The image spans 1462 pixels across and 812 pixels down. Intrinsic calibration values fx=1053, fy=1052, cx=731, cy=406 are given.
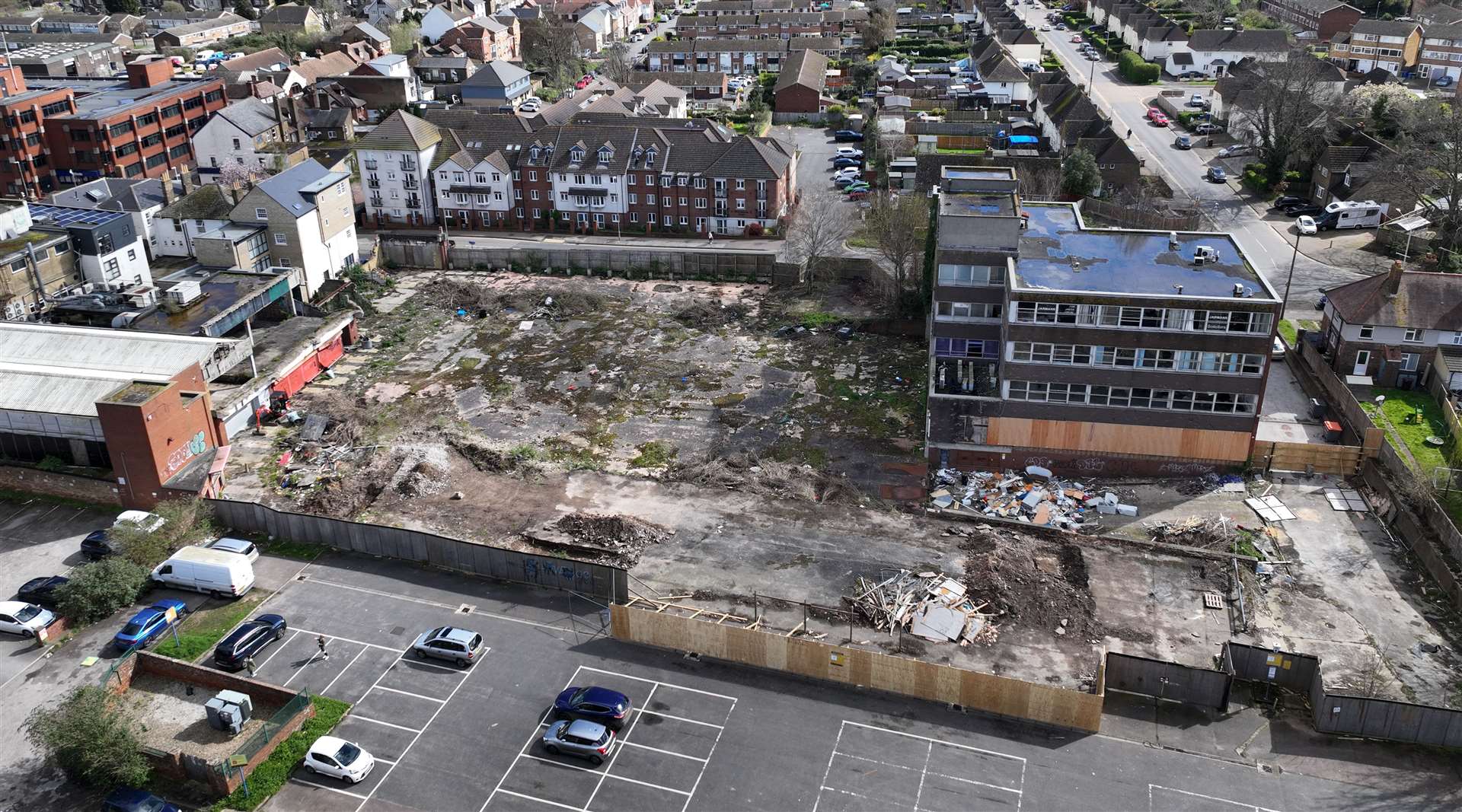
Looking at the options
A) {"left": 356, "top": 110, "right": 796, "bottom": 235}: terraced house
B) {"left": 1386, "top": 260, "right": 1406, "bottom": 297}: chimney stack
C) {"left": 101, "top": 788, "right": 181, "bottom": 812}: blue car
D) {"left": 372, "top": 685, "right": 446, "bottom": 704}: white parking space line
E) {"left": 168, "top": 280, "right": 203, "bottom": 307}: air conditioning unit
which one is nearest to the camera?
{"left": 101, "top": 788, "right": 181, "bottom": 812}: blue car

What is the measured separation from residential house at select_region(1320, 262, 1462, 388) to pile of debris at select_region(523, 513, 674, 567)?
1593 inches

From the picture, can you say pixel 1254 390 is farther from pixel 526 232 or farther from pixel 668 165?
pixel 526 232

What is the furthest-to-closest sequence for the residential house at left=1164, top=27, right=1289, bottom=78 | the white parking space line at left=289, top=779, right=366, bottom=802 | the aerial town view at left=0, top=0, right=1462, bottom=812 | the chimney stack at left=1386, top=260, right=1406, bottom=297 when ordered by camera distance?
1. the residential house at left=1164, top=27, right=1289, bottom=78
2. the chimney stack at left=1386, top=260, right=1406, bottom=297
3. the aerial town view at left=0, top=0, right=1462, bottom=812
4. the white parking space line at left=289, top=779, right=366, bottom=802

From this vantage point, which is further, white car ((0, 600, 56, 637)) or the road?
the road

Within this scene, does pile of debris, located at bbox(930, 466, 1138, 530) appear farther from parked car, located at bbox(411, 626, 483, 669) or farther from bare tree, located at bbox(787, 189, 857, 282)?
bare tree, located at bbox(787, 189, 857, 282)

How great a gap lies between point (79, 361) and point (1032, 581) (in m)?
47.8

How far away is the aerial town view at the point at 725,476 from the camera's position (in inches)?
1382

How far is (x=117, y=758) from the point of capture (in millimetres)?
33344

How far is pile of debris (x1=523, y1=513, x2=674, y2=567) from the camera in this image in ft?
150

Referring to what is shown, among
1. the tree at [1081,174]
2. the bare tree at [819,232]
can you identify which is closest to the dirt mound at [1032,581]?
the bare tree at [819,232]

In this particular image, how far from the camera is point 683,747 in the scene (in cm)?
3544

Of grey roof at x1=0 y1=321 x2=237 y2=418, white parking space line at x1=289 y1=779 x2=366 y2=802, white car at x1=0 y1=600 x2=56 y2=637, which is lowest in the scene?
white parking space line at x1=289 y1=779 x2=366 y2=802

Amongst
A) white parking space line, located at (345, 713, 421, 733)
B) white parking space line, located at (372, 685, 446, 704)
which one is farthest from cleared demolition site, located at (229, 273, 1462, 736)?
white parking space line, located at (345, 713, 421, 733)

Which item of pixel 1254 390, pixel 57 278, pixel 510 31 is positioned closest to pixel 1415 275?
pixel 1254 390
